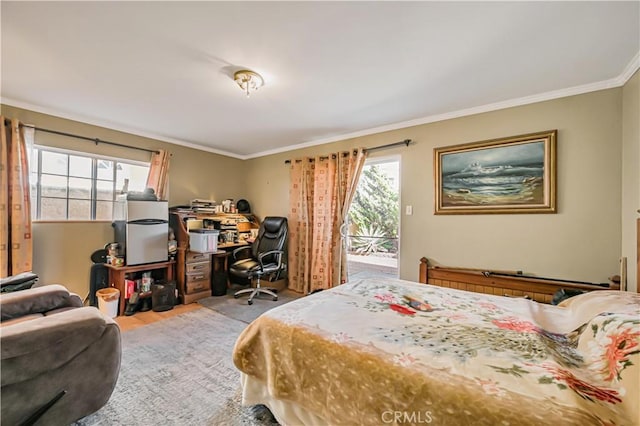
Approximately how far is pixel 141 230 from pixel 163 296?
→ 3.01 ft

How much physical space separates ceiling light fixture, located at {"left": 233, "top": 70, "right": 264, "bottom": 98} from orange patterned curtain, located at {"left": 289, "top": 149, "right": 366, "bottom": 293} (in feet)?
5.69

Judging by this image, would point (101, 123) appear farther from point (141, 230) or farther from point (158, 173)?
point (141, 230)

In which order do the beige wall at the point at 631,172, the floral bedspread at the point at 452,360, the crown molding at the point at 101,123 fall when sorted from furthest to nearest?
the crown molding at the point at 101,123
the beige wall at the point at 631,172
the floral bedspread at the point at 452,360

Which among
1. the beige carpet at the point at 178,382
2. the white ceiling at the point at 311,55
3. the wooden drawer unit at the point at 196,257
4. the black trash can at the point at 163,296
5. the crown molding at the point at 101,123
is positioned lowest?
the beige carpet at the point at 178,382

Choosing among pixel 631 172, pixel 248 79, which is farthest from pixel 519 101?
pixel 248 79

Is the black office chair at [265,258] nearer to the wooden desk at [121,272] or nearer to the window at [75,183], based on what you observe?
the wooden desk at [121,272]

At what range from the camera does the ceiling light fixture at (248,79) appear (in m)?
2.10

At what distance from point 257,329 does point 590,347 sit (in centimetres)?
160

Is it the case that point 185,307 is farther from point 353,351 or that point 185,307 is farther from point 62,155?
A: point 353,351

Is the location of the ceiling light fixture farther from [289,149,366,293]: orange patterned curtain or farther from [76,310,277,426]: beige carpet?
[76,310,277,426]: beige carpet

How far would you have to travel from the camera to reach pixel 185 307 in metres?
3.44

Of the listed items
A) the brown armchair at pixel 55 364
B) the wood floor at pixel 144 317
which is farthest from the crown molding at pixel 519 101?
the brown armchair at pixel 55 364

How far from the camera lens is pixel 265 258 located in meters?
4.05

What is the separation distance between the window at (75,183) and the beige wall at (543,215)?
12.9ft
